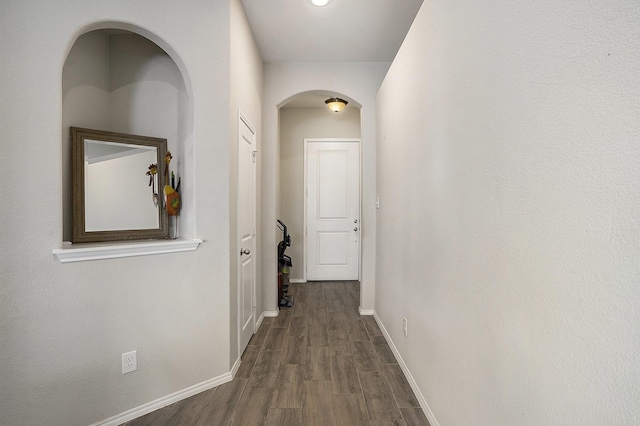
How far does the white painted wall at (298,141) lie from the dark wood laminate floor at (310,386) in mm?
2110

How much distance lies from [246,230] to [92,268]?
1311 mm

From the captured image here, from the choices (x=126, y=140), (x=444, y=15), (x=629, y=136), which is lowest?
(x=629, y=136)

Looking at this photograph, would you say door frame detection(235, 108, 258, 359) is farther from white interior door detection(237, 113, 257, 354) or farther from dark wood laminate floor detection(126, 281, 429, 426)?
dark wood laminate floor detection(126, 281, 429, 426)

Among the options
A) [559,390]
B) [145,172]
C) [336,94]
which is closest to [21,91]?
[145,172]

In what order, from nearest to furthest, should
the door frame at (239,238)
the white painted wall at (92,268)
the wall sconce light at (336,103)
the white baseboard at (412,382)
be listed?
the white painted wall at (92,268) → the white baseboard at (412,382) → the door frame at (239,238) → the wall sconce light at (336,103)

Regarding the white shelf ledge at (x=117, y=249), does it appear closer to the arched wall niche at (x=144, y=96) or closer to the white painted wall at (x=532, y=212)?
the arched wall niche at (x=144, y=96)

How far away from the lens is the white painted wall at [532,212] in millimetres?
710

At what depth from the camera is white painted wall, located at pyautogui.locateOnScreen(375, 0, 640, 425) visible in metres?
0.71

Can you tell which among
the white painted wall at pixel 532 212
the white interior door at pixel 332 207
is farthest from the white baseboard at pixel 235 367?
the white interior door at pixel 332 207

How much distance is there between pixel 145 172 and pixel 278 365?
5.64 ft

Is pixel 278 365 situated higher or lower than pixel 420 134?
lower

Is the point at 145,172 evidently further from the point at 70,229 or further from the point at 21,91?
the point at 21,91

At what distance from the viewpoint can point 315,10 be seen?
286cm

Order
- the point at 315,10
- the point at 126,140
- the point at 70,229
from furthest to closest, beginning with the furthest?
1. the point at 315,10
2. the point at 126,140
3. the point at 70,229
